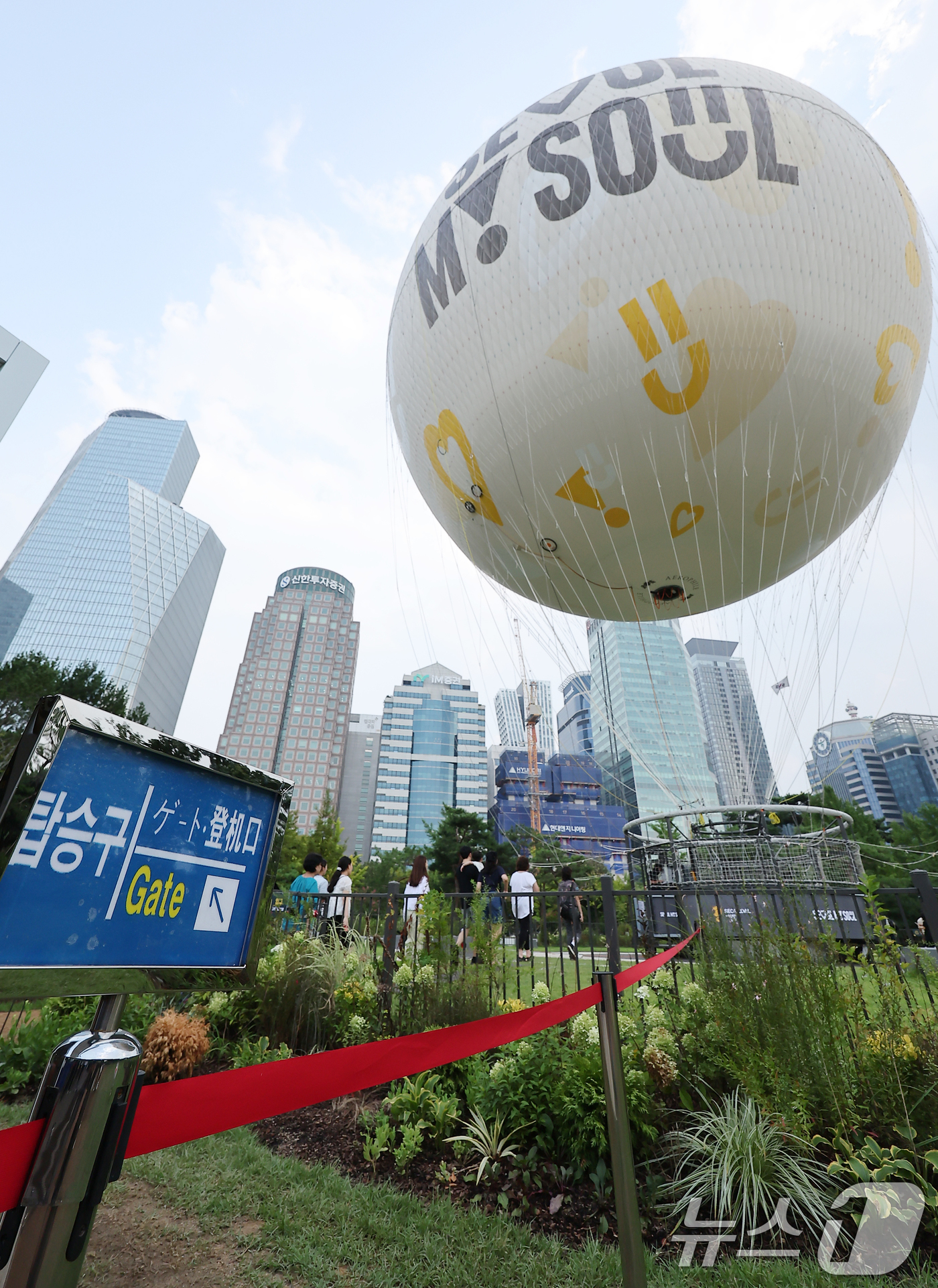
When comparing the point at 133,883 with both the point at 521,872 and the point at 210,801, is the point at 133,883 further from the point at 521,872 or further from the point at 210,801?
the point at 521,872

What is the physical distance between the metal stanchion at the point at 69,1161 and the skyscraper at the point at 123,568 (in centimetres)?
10488

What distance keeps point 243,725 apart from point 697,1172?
13224cm

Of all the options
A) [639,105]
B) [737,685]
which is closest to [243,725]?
[737,685]

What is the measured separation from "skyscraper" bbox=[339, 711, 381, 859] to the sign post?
135 metres

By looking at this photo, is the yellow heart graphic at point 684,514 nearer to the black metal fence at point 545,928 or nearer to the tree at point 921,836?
the black metal fence at point 545,928

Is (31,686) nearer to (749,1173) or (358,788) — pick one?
(749,1173)

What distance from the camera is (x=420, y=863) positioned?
9859mm

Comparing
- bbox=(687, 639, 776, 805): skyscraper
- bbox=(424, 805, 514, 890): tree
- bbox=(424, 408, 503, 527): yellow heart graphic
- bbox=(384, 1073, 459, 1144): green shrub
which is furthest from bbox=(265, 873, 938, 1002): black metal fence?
bbox=(687, 639, 776, 805): skyscraper

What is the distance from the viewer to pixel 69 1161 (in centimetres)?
95

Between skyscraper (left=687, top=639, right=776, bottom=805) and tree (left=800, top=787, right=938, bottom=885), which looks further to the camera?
skyscraper (left=687, top=639, right=776, bottom=805)

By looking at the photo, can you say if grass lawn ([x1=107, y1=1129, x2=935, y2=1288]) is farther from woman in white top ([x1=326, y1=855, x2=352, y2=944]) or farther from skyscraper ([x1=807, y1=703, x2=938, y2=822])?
skyscraper ([x1=807, y1=703, x2=938, y2=822])

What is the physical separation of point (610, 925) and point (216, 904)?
5795mm

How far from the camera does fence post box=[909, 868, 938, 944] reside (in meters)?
5.57

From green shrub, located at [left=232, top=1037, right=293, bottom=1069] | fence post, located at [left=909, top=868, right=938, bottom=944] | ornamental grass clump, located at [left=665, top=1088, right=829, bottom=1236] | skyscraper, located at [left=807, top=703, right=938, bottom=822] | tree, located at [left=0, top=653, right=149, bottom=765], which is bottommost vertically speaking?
ornamental grass clump, located at [left=665, top=1088, right=829, bottom=1236]
